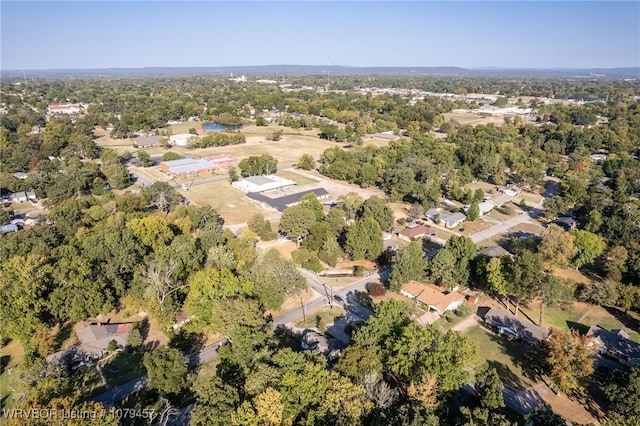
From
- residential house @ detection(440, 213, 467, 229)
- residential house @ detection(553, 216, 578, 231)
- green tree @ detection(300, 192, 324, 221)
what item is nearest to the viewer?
green tree @ detection(300, 192, 324, 221)

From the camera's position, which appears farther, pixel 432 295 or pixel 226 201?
pixel 226 201

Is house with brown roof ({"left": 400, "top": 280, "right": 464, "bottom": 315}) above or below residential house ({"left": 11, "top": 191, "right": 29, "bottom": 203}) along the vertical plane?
below

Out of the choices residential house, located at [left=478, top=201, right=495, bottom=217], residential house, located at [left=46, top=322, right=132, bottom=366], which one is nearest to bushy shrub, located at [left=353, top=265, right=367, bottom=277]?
residential house, located at [left=46, top=322, right=132, bottom=366]

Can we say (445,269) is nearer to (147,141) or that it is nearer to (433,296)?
(433,296)

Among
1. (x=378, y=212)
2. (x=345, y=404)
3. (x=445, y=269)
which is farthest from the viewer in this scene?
(x=378, y=212)

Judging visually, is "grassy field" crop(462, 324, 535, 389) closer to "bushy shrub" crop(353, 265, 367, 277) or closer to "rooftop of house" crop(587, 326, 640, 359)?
"rooftop of house" crop(587, 326, 640, 359)

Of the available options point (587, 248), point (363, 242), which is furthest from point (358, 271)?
point (587, 248)

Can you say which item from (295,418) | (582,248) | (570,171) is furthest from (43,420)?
(570,171)
